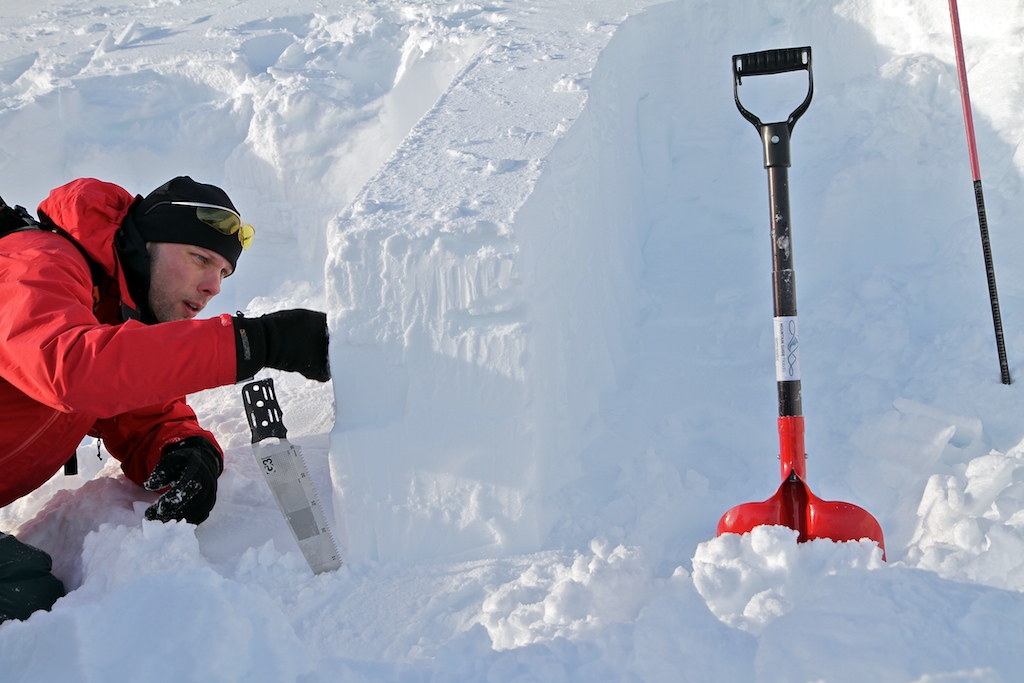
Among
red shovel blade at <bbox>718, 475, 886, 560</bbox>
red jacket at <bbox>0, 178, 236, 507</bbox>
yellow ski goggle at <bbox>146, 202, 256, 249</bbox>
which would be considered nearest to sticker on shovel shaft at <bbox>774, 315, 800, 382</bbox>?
red shovel blade at <bbox>718, 475, 886, 560</bbox>

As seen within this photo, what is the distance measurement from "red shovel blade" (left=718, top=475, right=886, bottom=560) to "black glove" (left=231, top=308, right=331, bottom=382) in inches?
45.7

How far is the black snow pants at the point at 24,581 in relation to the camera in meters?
2.01

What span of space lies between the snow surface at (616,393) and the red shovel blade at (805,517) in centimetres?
13

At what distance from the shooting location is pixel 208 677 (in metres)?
1.59

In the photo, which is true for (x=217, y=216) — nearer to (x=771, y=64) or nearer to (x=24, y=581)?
(x=24, y=581)

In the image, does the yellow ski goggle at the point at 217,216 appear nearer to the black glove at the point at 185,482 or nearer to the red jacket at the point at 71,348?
the red jacket at the point at 71,348

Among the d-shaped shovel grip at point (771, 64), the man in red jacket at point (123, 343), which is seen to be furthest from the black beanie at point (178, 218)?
the d-shaped shovel grip at point (771, 64)

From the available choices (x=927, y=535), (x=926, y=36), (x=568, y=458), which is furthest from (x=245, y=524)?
(x=926, y=36)

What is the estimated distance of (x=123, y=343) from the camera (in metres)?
1.91

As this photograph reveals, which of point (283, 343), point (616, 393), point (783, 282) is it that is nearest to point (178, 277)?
point (283, 343)

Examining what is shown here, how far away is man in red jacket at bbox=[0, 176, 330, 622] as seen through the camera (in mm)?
1933

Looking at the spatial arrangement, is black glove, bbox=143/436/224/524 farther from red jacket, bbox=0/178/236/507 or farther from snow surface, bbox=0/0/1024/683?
red jacket, bbox=0/178/236/507

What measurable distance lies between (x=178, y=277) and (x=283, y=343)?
0.60 meters

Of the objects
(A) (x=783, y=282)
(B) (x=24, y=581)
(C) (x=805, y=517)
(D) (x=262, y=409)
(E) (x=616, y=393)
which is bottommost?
(B) (x=24, y=581)
